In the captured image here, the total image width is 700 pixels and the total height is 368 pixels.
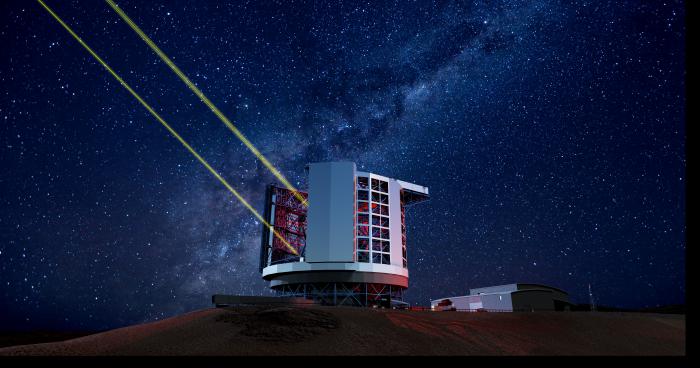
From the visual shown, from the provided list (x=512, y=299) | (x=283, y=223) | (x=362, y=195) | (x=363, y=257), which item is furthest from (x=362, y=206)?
(x=512, y=299)

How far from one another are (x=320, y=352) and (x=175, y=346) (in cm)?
825

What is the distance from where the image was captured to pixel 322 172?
198ft

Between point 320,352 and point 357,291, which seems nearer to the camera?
point 320,352

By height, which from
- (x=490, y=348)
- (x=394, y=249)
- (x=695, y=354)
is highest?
(x=394, y=249)

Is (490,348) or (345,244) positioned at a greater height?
(345,244)

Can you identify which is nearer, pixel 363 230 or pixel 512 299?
pixel 512 299

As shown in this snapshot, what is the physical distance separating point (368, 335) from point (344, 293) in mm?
30313

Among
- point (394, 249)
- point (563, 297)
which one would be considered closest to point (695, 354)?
point (394, 249)

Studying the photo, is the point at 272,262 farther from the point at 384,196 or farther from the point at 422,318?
the point at 422,318

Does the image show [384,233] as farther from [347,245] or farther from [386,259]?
[347,245]

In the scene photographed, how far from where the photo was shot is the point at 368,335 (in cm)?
2578

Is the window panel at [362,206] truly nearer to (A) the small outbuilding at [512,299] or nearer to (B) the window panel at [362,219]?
(B) the window panel at [362,219]

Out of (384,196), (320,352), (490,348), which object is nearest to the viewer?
(320,352)

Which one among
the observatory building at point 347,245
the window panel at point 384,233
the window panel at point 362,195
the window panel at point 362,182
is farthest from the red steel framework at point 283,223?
the window panel at point 384,233
